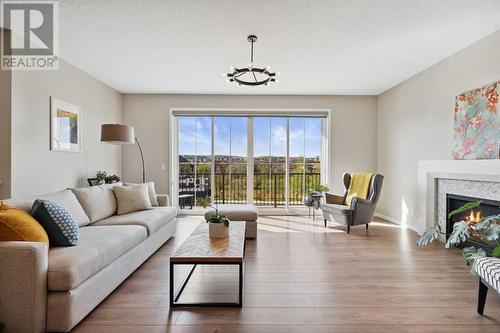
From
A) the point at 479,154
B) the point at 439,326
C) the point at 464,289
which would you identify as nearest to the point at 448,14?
the point at 479,154

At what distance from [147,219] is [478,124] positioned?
Answer: 167 inches

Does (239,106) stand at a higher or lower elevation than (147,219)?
higher

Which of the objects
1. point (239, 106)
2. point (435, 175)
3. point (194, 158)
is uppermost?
point (239, 106)

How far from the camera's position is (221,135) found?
5926 mm

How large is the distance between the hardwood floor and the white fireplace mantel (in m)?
0.69

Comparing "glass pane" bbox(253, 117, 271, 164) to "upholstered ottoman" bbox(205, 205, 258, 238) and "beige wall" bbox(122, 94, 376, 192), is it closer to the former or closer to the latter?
"beige wall" bbox(122, 94, 376, 192)

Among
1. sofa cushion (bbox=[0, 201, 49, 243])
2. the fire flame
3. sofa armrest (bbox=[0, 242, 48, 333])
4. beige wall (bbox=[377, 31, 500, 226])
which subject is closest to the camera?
sofa armrest (bbox=[0, 242, 48, 333])

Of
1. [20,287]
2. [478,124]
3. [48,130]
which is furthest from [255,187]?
[20,287]

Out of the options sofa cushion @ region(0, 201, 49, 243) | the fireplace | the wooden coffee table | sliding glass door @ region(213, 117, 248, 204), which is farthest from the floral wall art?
sofa cushion @ region(0, 201, 49, 243)

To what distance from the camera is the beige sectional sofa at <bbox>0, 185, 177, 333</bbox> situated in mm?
1659

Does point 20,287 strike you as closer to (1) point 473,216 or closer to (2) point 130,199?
(2) point 130,199

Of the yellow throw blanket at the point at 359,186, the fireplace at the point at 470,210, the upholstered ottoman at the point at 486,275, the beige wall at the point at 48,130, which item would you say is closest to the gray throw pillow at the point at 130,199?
the beige wall at the point at 48,130

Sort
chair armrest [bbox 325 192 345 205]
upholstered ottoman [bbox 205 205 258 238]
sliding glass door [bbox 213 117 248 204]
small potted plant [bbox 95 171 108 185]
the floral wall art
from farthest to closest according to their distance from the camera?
sliding glass door [bbox 213 117 248 204], chair armrest [bbox 325 192 345 205], small potted plant [bbox 95 171 108 185], upholstered ottoman [bbox 205 205 258 238], the floral wall art

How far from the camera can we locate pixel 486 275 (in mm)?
1932
